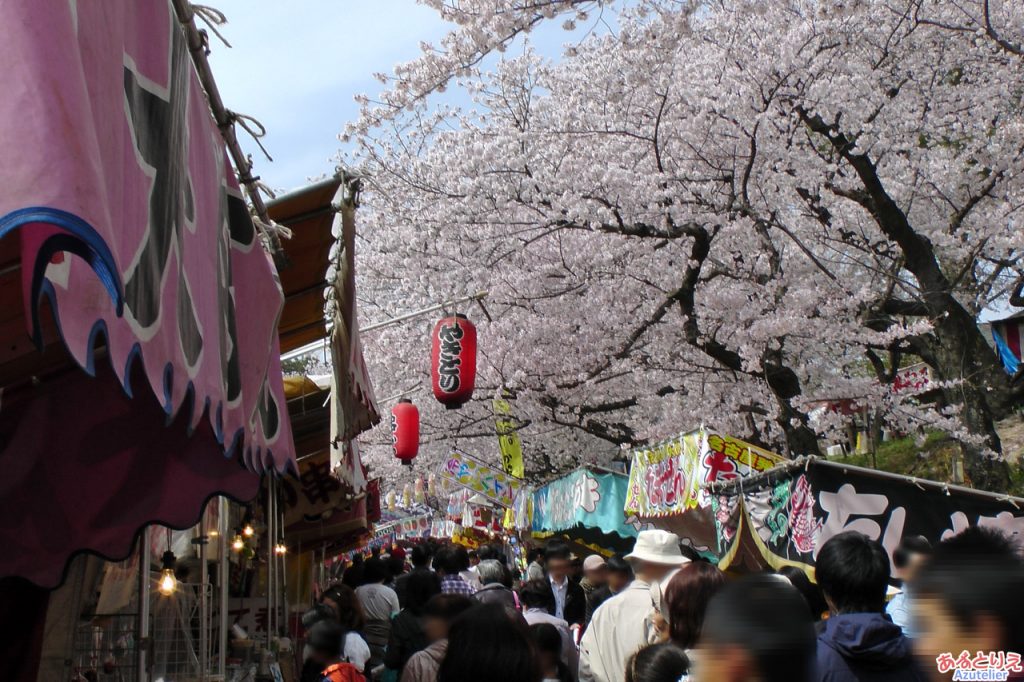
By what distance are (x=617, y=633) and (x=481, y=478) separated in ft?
60.0

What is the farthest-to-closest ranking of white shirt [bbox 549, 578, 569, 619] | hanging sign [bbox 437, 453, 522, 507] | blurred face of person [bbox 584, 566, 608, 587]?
hanging sign [bbox 437, 453, 522, 507]
white shirt [bbox 549, 578, 569, 619]
blurred face of person [bbox 584, 566, 608, 587]

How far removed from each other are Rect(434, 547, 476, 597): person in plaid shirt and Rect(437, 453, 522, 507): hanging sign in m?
14.2

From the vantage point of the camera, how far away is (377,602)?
10406mm

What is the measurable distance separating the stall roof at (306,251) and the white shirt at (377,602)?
410cm

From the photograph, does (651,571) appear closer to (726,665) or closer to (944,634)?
(944,634)

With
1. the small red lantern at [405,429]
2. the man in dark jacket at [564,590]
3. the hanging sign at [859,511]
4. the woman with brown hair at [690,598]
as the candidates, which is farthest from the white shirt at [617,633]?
the small red lantern at [405,429]

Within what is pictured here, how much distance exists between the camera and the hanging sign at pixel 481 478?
23688 mm

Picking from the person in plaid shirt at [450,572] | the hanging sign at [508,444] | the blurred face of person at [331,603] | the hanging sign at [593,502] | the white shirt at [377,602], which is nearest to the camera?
the person in plaid shirt at [450,572]

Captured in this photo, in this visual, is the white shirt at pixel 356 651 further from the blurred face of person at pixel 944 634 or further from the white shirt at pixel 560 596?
the blurred face of person at pixel 944 634

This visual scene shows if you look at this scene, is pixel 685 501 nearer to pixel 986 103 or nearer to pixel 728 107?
pixel 728 107

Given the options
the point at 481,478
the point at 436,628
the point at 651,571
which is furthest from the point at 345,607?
the point at 481,478

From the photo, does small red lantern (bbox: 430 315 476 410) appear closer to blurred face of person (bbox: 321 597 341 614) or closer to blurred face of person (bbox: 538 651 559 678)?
blurred face of person (bbox: 321 597 341 614)

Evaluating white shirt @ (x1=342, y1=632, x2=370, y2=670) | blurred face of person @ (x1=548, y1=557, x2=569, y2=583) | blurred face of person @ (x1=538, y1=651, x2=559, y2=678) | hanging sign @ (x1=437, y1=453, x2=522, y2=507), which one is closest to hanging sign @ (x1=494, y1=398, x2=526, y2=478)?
hanging sign @ (x1=437, y1=453, x2=522, y2=507)

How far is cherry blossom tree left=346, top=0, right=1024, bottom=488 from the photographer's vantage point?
1184cm
